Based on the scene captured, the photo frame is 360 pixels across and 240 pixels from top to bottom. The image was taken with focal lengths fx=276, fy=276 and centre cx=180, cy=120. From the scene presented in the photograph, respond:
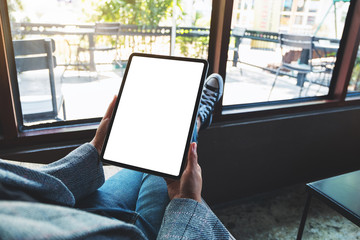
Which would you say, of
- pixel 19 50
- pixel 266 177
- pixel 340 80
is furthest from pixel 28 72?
pixel 340 80

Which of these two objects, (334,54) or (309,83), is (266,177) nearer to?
(309,83)

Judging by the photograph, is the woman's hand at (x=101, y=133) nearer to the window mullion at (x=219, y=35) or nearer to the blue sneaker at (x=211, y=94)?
the blue sneaker at (x=211, y=94)

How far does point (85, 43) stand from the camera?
3.89 feet

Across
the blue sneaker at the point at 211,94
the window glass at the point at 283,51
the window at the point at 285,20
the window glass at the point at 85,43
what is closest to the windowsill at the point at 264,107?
the window glass at the point at 283,51

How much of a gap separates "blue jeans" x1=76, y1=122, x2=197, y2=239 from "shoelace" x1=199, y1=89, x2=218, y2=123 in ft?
1.46

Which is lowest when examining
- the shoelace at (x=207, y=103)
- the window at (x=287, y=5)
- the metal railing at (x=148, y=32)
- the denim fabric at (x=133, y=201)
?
the denim fabric at (x=133, y=201)

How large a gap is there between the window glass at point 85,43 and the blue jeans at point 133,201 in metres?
0.51

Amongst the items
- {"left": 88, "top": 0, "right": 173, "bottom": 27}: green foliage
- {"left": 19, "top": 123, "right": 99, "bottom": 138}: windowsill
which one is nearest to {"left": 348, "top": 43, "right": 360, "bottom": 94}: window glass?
{"left": 88, "top": 0, "right": 173, "bottom": 27}: green foliage

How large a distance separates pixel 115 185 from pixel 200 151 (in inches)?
26.3

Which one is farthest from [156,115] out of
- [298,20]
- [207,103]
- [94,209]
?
[298,20]

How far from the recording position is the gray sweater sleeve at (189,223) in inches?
20.9

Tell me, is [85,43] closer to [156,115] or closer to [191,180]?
[156,115]

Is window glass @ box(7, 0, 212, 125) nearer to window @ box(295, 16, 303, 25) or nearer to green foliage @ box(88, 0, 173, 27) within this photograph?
green foliage @ box(88, 0, 173, 27)

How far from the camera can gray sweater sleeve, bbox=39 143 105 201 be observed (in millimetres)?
636
